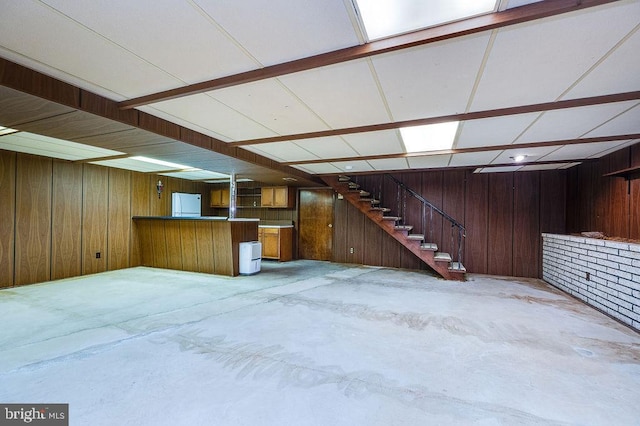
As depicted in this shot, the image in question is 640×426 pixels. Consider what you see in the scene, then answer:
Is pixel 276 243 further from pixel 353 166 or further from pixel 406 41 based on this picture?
pixel 406 41

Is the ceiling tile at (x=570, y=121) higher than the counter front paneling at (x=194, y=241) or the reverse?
higher

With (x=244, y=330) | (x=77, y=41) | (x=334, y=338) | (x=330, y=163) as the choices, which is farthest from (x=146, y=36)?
(x=330, y=163)

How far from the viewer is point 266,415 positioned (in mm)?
1768

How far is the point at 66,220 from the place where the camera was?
18.7 ft

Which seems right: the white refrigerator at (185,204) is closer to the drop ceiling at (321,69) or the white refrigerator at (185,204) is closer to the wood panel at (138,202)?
the wood panel at (138,202)

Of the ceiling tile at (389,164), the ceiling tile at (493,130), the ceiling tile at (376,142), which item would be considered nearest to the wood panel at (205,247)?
the ceiling tile at (376,142)

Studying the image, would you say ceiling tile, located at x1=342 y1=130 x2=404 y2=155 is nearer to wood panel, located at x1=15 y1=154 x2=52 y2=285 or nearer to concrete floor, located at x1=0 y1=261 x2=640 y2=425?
concrete floor, located at x1=0 y1=261 x2=640 y2=425

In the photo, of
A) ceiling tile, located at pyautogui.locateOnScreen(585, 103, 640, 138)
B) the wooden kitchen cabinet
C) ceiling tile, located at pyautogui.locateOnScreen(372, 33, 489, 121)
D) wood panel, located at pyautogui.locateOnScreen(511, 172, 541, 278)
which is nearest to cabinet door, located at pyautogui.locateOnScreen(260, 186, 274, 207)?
the wooden kitchen cabinet

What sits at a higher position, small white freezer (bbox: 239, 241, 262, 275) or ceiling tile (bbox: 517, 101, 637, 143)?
ceiling tile (bbox: 517, 101, 637, 143)

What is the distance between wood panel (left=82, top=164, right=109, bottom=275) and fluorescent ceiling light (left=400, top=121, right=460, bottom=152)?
6310 millimetres

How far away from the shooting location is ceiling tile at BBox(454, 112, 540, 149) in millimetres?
3237

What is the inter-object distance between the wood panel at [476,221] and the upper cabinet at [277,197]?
4.51 metres

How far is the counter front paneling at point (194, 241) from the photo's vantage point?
5.94m

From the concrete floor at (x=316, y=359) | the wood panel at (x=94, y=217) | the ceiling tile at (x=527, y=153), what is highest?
the ceiling tile at (x=527, y=153)
